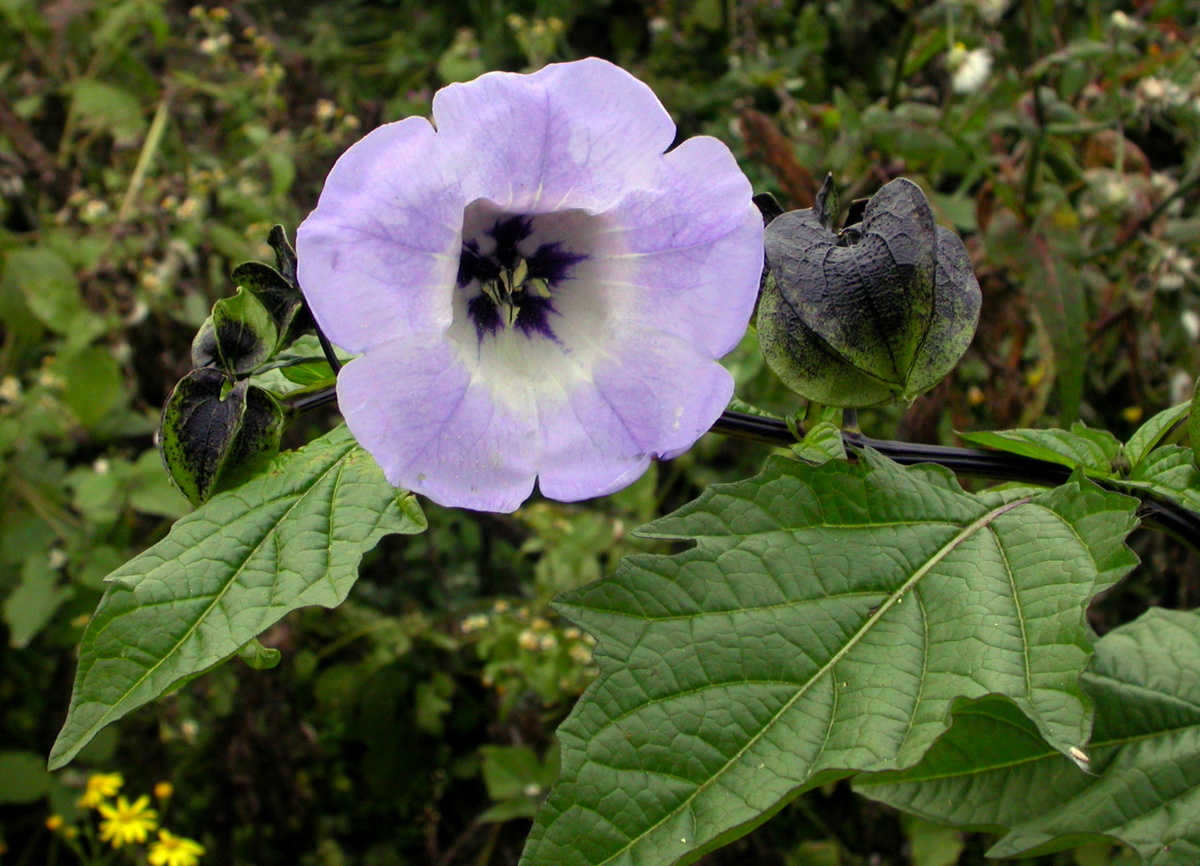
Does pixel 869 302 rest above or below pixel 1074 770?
above

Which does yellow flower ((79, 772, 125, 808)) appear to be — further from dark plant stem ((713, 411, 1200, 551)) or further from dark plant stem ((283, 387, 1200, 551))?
dark plant stem ((713, 411, 1200, 551))

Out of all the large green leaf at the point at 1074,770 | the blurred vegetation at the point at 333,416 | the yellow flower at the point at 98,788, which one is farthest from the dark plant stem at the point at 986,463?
the yellow flower at the point at 98,788

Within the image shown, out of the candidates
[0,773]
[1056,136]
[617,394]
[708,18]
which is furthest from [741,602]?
[708,18]

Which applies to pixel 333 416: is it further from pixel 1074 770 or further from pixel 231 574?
pixel 1074 770

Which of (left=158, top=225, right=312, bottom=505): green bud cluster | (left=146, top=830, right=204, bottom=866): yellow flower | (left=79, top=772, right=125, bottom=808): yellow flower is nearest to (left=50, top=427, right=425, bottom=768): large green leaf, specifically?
(left=158, top=225, right=312, bottom=505): green bud cluster

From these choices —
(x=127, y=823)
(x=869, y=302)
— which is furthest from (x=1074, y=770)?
(x=127, y=823)

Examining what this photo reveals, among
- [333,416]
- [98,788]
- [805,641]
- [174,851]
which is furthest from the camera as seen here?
[333,416]
